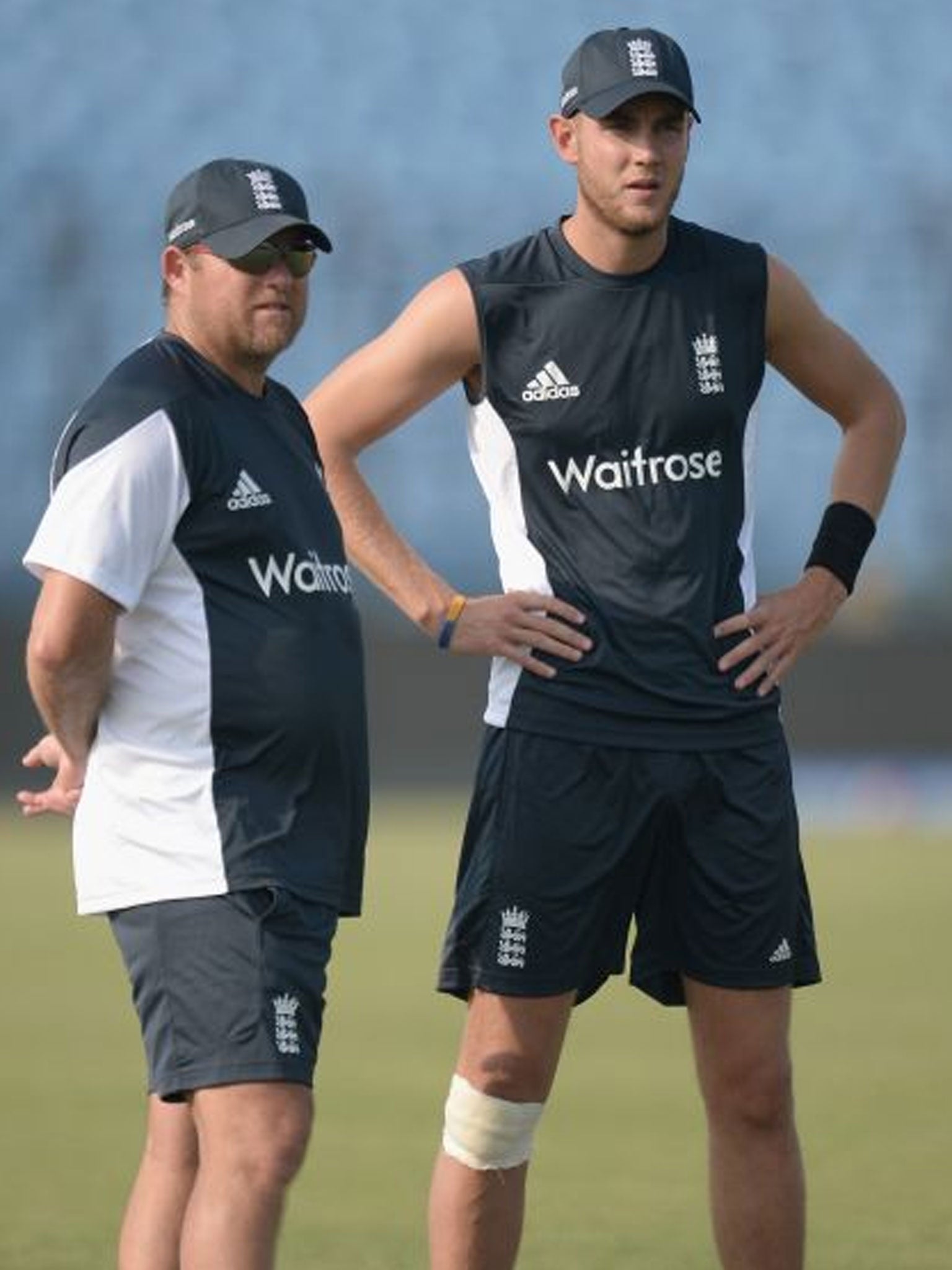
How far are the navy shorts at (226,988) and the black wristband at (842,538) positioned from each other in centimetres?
154

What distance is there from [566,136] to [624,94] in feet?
0.77

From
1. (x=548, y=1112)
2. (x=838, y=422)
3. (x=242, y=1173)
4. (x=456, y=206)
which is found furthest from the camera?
(x=456, y=206)

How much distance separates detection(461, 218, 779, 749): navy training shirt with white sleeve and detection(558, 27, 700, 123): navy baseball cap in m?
0.26

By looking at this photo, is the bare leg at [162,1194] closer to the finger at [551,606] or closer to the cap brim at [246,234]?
the finger at [551,606]

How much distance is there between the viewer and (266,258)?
4680mm

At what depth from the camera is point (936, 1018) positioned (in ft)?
32.7

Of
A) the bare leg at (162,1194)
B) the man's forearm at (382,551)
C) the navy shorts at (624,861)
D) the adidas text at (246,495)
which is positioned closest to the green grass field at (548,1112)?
the navy shorts at (624,861)

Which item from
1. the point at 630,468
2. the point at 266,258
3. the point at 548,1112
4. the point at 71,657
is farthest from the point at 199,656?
the point at 548,1112

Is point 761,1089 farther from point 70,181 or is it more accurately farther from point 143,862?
point 70,181

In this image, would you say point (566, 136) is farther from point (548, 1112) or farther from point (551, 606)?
point (548, 1112)

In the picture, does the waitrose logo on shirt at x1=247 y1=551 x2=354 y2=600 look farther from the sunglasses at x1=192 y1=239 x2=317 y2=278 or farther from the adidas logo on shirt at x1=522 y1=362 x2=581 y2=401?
the adidas logo on shirt at x1=522 y1=362 x2=581 y2=401

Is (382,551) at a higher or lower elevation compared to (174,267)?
lower

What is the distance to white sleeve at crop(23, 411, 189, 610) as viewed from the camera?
14.7 feet

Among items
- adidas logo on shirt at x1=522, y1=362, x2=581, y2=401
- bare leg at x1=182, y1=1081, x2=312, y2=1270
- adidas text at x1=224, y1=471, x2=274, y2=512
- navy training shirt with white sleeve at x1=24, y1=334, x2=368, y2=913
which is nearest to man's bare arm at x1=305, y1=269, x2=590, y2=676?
adidas logo on shirt at x1=522, y1=362, x2=581, y2=401
